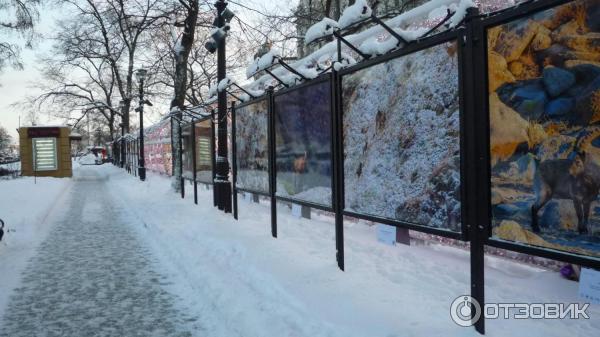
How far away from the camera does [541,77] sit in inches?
115

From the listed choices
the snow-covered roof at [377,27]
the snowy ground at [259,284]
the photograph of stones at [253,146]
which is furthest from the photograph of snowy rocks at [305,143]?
the snowy ground at [259,284]

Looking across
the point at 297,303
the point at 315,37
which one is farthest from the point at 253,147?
the point at 297,303

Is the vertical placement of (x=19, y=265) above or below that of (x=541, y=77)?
below

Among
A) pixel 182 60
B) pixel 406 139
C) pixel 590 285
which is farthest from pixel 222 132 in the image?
pixel 590 285

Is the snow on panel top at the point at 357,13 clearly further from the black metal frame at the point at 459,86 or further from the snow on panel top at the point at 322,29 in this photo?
the black metal frame at the point at 459,86

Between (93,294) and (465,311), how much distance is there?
3.94 metres

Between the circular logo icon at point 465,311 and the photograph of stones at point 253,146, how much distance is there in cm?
422

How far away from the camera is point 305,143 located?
245 inches

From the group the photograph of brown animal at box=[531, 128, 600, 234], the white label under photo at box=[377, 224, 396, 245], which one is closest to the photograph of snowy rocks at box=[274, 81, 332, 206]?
the white label under photo at box=[377, 224, 396, 245]

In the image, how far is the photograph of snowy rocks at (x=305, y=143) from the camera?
5.66 meters

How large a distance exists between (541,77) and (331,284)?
2.81 m

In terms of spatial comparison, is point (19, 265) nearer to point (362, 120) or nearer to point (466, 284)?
point (362, 120)

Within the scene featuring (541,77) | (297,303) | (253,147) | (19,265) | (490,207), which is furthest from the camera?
(253,147)
